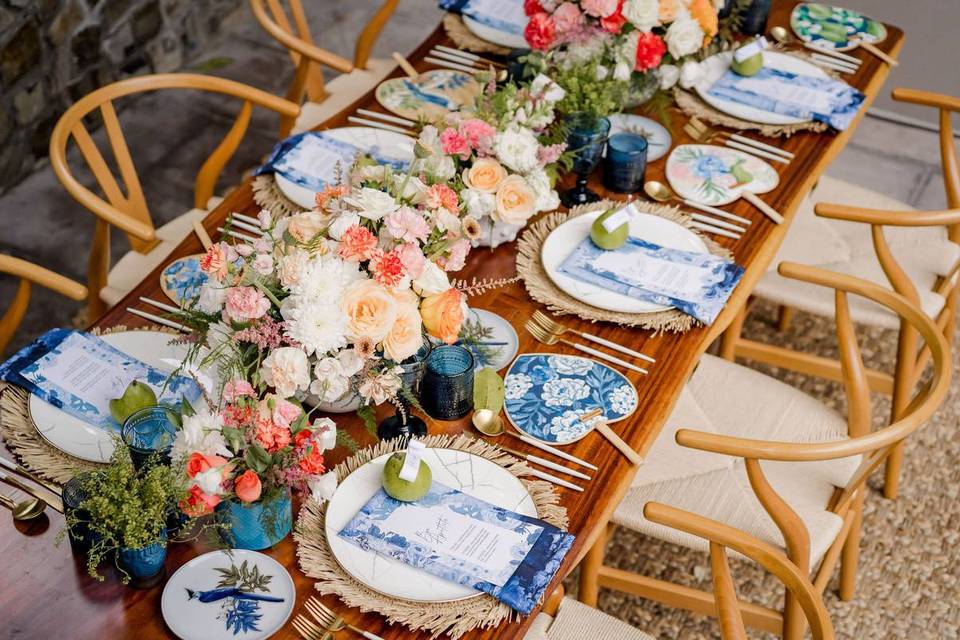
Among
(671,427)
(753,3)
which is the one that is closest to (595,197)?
(671,427)

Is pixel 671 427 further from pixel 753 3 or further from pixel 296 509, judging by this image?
pixel 753 3

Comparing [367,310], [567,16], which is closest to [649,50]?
[567,16]

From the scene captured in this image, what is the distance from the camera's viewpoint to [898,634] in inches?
95.2

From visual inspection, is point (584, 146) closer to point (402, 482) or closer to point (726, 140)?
point (726, 140)

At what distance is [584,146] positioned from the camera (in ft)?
7.08

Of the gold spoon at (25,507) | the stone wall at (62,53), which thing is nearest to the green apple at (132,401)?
the gold spoon at (25,507)

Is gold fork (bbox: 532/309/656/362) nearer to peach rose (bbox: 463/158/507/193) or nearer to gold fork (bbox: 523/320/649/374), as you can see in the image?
gold fork (bbox: 523/320/649/374)

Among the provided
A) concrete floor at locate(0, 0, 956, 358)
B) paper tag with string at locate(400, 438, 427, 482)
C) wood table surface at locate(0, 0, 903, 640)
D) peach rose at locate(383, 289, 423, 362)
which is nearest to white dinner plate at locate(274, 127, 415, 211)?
wood table surface at locate(0, 0, 903, 640)

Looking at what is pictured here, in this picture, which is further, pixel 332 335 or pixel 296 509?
pixel 296 509

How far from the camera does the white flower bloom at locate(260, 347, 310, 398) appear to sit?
147cm

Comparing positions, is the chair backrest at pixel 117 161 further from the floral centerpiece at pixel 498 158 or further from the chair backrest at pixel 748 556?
the chair backrest at pixel 748 556

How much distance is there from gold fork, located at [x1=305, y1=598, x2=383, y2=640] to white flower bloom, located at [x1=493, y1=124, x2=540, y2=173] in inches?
34.3

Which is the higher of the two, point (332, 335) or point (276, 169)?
point (332, 335)

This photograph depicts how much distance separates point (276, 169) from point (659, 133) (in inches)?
34.2
